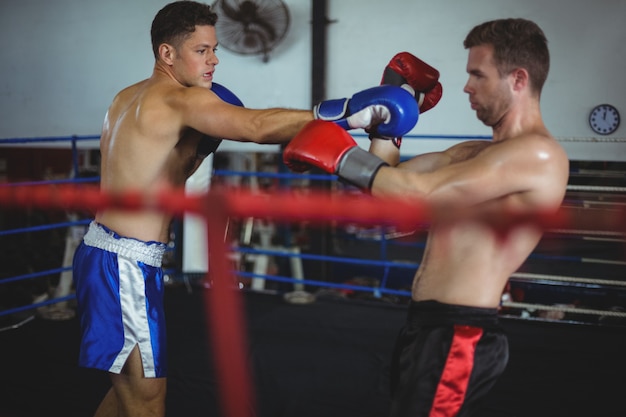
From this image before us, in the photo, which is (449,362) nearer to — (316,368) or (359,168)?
(359,168)

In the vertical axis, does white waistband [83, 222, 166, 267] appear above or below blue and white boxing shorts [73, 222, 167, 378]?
above

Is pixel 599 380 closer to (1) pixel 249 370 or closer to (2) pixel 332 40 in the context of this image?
(1) pixel 249 370

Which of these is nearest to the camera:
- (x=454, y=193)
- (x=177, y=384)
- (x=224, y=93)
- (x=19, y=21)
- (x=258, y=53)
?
(x=454, y=193)

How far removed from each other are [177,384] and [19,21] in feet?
13.7

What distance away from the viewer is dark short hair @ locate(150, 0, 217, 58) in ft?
5.54

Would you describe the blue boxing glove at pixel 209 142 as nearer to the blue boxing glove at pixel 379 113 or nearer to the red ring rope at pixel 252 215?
the blue boxing glove at pixel 379 113

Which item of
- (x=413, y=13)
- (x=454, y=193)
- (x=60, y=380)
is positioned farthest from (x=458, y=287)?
(x=413, y=13)

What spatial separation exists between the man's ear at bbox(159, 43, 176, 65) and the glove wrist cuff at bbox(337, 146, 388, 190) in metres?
0.72

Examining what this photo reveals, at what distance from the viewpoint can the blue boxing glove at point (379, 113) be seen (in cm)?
145

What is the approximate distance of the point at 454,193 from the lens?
4.17 feet

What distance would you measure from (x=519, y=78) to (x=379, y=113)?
347 millimetres

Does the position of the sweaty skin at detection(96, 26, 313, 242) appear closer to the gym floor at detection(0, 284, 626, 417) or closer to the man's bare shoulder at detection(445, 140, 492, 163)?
the man's bare shoulder at detection(445, 140, 492, 163)

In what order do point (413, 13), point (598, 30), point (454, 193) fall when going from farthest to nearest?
point (413, 13)
point (598, 30)
point (454, 193)

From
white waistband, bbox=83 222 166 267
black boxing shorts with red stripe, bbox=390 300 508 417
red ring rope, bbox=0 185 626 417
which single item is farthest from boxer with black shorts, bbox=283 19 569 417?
white waistband, bbox=83 222 166 267
